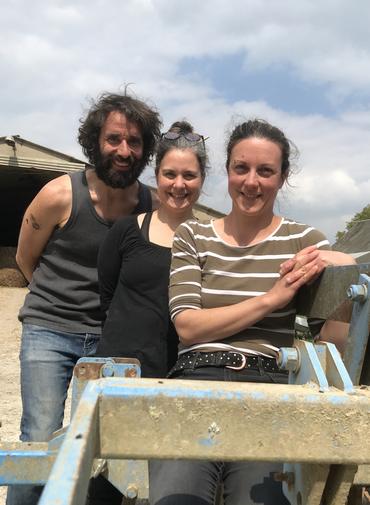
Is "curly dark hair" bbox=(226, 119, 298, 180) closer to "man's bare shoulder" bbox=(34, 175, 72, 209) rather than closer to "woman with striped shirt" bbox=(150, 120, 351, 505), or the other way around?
"woman with striped shirt" bbox=(150, 120, 351, 505)

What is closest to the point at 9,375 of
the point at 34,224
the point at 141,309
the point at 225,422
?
the point at 34,224

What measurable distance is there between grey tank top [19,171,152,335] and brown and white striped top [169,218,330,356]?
903mm

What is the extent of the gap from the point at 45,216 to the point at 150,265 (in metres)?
0.85

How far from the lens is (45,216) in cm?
319

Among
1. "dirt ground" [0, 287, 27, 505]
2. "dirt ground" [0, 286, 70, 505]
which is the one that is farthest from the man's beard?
"dirt ground" [0, 287, 27, 505]

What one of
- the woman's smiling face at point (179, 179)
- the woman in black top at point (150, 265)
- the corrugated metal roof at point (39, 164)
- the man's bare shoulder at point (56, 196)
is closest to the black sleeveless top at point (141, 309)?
the woman in black top at point (150, 265)

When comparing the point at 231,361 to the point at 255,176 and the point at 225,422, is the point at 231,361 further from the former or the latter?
the point at 225,422

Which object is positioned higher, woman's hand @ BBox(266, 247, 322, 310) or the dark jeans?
woman's hand @ BBox(266, 247, 322, 310)

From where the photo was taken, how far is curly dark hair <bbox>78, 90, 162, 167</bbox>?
317 centimetres

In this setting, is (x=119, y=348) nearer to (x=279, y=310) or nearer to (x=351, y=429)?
(x=279, y=310)

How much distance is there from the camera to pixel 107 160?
312 cm

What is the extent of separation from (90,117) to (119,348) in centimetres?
137

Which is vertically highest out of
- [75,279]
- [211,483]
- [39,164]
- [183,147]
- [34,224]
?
[39,164]

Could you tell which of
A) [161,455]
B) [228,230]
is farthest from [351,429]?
[228,230]
